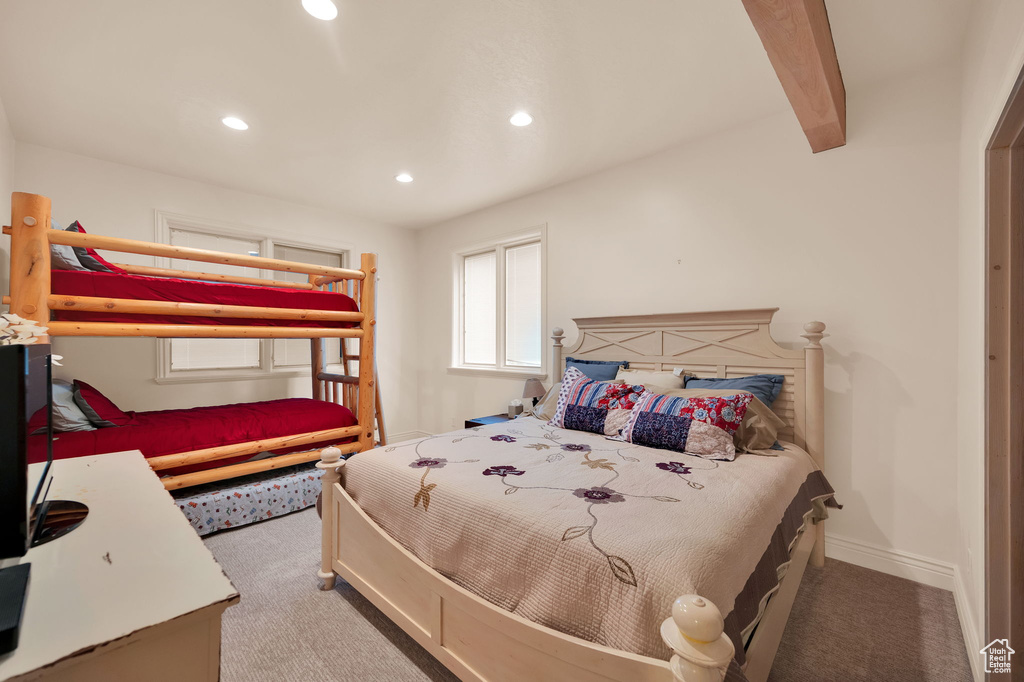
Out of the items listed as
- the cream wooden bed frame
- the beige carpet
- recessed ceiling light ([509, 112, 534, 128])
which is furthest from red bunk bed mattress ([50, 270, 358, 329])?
recessed ceiling light ([509, 112, 534, 128])

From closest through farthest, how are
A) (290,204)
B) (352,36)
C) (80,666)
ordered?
(80,666), (352,36), (290,204)

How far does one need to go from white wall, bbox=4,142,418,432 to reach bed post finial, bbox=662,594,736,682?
4.01 m

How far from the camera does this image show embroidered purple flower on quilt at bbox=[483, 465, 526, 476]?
1.69m

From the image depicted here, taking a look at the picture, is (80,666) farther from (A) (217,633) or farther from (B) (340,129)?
(B) (340,129)

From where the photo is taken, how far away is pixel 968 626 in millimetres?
1701

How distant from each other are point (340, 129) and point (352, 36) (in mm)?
918

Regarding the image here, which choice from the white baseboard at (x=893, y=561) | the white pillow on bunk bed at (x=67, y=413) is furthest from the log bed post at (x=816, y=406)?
the white pillow on bunk bed at (x=67, y=413)

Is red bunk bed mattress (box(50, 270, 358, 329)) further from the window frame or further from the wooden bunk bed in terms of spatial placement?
the window frame

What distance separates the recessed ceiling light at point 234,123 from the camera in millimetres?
2588

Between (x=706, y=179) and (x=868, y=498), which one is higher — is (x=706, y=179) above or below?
above

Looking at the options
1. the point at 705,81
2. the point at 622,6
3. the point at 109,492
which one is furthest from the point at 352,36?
the point at 109,492

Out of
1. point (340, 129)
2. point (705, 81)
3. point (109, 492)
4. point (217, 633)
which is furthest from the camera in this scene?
point (340, 129)

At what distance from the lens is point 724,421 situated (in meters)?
2.03

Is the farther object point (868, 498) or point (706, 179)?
point (706, 179)
